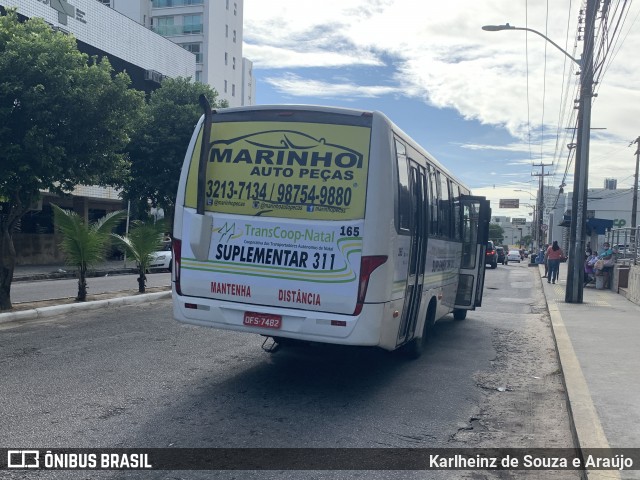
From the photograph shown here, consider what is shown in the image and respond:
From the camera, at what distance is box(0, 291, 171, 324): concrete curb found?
36.3 feet

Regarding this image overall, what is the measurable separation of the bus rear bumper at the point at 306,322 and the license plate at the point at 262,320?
25 millimetres

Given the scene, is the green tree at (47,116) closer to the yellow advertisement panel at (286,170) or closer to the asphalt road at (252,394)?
the asphalt road at (252,394)

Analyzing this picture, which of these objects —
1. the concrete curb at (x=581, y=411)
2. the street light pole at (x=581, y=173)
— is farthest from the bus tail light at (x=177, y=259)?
the street light pole at (x=581, y=173)

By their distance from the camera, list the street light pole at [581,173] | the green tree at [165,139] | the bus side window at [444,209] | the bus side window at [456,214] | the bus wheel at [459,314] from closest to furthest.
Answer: the bus side window at [444,209] → the bus side window at [456,214] → the bus wheel at [459,314] → the street light pole at [581,173] → the green tree at [165,139]

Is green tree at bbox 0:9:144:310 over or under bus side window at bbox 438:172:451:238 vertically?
over

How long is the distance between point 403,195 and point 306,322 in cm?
186

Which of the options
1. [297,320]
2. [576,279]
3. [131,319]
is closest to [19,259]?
[131,319]

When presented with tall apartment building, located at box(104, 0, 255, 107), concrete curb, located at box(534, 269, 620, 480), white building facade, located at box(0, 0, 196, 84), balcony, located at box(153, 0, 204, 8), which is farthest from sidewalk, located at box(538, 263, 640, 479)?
balcony, located at box(153, 0, 204, 8)

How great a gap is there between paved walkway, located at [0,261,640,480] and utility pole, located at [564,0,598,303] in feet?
2.69

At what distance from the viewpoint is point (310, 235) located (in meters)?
6.58

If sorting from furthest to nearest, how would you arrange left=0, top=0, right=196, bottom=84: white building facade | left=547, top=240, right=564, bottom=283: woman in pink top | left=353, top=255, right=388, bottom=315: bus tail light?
left=0, top=0, right=196, bottom=84: white building facade
left=547, top=240, right=564, bottom=283: woman in pink top
left=353, top=255, right=388, bottom=315: bus tail light

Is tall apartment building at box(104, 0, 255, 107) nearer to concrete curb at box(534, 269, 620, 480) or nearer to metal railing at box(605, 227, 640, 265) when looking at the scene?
metal railing at box(605, 227, 640, 265)

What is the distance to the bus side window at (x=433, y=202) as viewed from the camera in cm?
884

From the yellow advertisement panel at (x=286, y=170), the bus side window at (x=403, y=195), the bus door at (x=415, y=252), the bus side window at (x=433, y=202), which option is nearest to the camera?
the yellow advertisement panel at (x=286, y=170)
